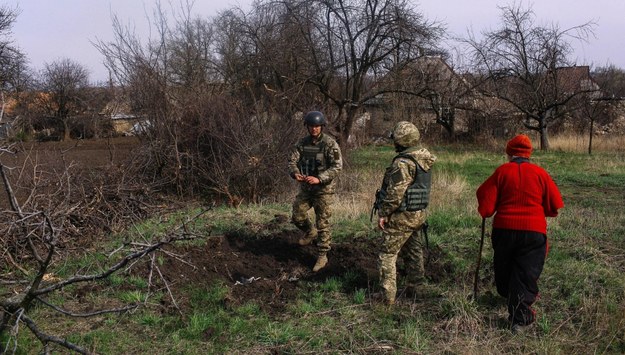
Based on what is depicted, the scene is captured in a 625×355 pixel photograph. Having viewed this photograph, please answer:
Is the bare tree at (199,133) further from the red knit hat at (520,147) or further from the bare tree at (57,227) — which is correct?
the red knit hat at (520,147)

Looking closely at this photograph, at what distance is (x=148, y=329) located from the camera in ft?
14.7

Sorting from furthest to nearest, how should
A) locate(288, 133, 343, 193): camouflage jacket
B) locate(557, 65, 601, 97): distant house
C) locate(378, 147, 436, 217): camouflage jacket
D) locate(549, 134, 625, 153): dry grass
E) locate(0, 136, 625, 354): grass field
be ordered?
1. locate(557, 65, 601, 97): distant house
2. locate(549, 134, 625, 153): dry grass
3. locate(288, 133, 343, 193): camouflage jacket
4. locate(378, 147, 436, 217): camouflage jacket
5. locate(0, 136, 625, 354): grass field

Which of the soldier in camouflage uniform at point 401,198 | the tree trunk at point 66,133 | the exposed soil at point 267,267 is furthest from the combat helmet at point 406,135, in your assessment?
the tree trunk at point 66,133

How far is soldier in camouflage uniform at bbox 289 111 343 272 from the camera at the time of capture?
6.07m

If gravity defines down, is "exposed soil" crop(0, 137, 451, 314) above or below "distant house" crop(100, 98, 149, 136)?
below

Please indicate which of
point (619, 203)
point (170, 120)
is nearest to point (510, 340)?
point (619, 203)

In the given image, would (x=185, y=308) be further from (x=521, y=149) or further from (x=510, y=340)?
(x=521, y=149)

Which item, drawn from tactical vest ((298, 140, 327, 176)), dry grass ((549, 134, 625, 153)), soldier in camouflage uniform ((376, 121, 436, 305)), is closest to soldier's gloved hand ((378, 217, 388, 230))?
soldier in camouflage uniform ((376, 121, 436, 305))

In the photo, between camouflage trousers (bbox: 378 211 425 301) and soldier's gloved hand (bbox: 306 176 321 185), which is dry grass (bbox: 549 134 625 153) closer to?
soldier's gloved hand (bbox: 306 176 321 185)

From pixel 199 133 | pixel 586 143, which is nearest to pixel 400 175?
pixel 199 133

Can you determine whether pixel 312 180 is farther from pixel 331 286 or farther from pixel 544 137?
pixel 544 137

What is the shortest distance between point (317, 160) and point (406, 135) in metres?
1.70

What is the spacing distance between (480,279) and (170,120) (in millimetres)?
8363

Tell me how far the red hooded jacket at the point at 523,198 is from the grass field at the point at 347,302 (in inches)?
33.8
